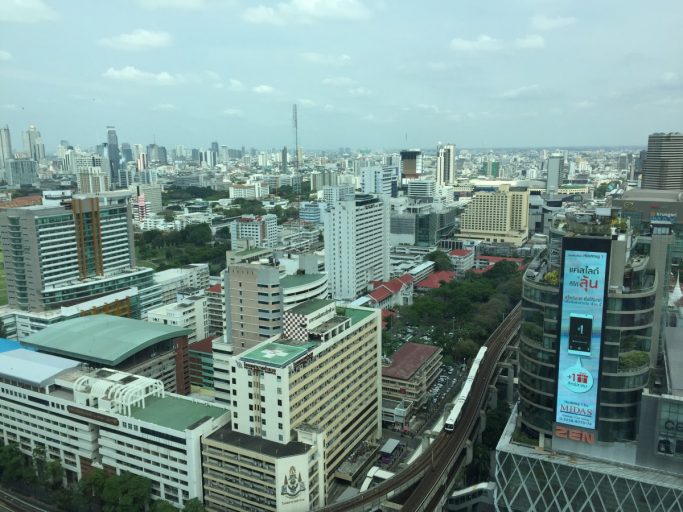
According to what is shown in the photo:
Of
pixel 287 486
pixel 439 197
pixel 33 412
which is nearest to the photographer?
pixel 287 486

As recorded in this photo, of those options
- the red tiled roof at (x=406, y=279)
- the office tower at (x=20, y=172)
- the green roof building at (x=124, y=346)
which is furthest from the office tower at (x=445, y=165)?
the green roof building at (x=124, y=346)

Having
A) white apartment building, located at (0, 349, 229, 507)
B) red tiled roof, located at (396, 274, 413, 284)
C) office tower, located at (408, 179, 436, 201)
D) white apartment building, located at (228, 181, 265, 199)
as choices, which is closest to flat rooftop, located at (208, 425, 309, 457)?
white apartment building, located at (0, 349, 229, 507)

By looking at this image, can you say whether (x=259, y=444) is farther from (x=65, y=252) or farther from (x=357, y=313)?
(x=65, y=252)

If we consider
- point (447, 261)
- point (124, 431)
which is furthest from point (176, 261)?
point (124, 431)

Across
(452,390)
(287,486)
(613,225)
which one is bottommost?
(452,390)

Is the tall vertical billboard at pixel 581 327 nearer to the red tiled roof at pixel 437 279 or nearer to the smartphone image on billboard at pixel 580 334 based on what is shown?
the smartphone image on billboard at pixel 580 334

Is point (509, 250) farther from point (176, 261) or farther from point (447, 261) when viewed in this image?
point (176, 261)

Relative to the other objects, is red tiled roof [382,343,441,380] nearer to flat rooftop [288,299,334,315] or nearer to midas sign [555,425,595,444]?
flat rooftop [288,299,334,315]

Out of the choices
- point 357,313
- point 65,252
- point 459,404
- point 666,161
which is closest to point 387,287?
point 357,313
